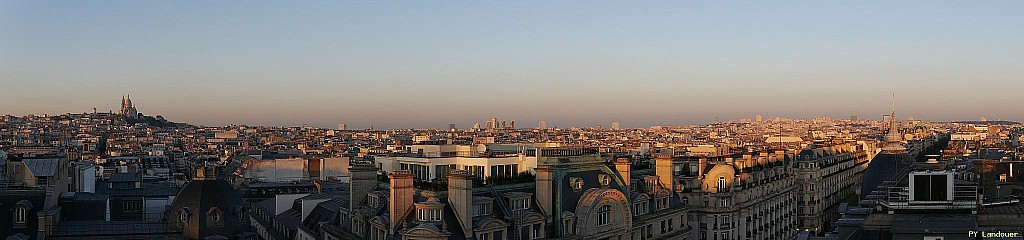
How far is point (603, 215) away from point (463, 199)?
471 inches

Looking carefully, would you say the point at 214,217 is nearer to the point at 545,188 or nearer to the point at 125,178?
the point at 545,188

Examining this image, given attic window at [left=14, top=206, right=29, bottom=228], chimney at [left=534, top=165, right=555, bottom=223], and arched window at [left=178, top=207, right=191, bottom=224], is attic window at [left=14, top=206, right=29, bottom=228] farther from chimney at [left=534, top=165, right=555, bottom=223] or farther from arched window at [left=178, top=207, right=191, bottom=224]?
chimney at [left=534, top=165, right=555, bottom=223]

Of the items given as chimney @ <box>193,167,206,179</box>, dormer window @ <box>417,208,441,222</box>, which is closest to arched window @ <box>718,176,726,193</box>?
dormer window @ <box>417,208,441,222</box>

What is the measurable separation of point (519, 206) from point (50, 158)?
Answer: 3762 cm

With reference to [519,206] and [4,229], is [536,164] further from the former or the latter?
[4,229]

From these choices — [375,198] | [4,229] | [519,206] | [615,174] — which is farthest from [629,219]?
[4,229]

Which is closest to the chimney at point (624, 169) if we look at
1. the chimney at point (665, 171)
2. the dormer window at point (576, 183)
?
the dormer window at point (576, 183)

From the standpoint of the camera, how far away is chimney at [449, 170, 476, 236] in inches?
1714

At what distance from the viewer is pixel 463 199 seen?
43.7 m

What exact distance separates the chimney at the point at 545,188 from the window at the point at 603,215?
3542 millimetres

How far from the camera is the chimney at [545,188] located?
50.2 m

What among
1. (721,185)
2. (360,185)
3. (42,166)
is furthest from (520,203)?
(42,166)

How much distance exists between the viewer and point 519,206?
157 feet

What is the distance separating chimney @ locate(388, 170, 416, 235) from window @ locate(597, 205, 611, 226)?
40.9 feet
